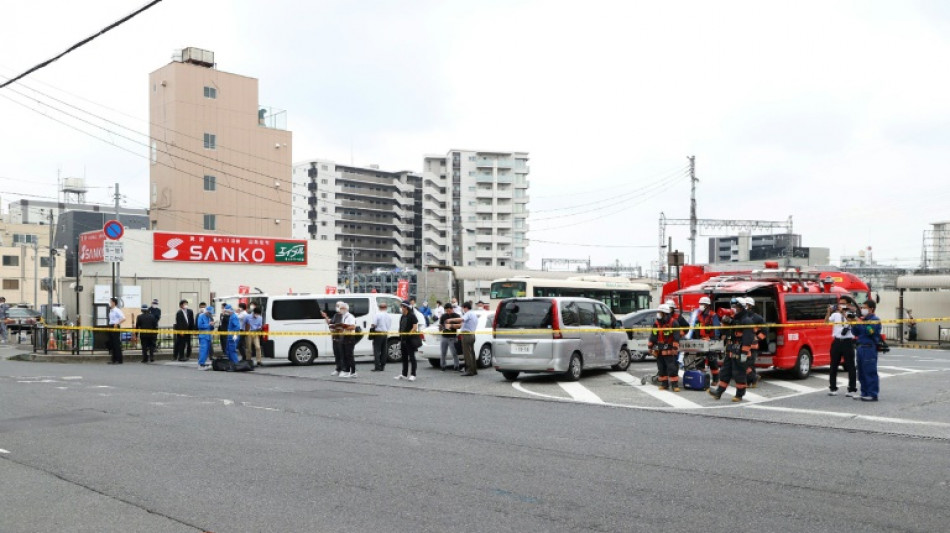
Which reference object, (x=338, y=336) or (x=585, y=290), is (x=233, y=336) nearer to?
(x=338, y=336)

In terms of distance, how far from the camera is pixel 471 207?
10925 centimetres

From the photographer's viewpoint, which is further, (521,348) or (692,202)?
(692,202)

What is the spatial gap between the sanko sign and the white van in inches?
901

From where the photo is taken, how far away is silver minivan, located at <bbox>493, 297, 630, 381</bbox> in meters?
17.1

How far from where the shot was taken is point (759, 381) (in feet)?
57.6

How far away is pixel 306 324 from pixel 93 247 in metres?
25.8

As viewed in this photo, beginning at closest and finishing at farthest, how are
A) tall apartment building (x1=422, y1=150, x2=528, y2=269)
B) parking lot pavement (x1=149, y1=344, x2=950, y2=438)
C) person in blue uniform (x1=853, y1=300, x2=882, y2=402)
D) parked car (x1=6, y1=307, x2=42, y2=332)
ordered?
parking lot pavement (x1=149, y1=344, x2=950, y2=438) < person in blue uniform (x1=853, y1=300, x2=882, y2=402) < parked car (x1=6, y1=307, x2=42, y2=332) < tall apartment building (x1=422, y1=150, x2=528, y2=269)

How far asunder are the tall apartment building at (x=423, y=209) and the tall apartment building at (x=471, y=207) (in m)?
0.13

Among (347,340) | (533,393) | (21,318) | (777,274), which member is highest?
(777,274)

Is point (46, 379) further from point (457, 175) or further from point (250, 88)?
point (457, 175)

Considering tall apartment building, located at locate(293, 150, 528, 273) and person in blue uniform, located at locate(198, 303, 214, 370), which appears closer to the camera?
person in blue uniform, located at locate(198, 303, 214, 370)

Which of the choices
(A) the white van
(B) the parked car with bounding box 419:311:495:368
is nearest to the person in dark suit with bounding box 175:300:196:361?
(A) the white van

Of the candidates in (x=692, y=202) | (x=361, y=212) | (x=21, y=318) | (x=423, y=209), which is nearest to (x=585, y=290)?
(x=692, y=202)

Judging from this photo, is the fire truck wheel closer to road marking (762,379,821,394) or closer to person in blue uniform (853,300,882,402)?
road marking (762,379,821,394)
